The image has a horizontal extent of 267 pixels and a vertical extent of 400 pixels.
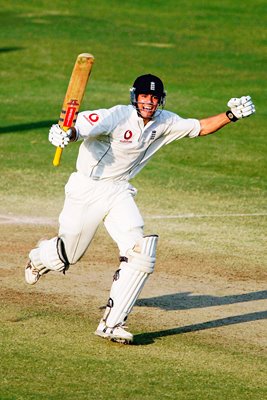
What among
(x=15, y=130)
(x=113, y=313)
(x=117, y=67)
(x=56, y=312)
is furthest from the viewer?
(x=117, y=67)

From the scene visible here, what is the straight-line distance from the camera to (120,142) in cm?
941

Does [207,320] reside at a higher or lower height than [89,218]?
lower

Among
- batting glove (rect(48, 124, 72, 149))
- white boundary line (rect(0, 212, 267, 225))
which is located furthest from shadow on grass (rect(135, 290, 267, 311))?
white boundary line (rect(0, 212, 267, 225))

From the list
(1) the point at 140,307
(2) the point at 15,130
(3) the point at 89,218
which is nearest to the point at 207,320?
(1) the point at 140,307

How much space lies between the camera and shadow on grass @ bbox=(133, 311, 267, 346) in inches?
362

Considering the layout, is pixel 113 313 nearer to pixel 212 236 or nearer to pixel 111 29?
pixel 212 236

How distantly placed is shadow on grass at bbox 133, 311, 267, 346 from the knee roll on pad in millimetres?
262

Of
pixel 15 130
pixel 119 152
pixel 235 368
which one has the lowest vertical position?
pixel 15 130

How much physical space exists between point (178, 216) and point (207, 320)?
158 inches

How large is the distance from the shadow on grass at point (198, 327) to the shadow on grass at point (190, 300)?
1.41 ft

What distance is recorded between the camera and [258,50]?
24.7 m

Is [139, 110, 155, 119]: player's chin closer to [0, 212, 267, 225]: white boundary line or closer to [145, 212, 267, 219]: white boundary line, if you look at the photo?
[0, 212, 267, 225]: white boundary line

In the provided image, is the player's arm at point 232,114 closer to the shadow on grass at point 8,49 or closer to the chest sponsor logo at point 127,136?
the chest sponsor logo at point 127,136

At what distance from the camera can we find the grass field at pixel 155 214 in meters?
8.34
